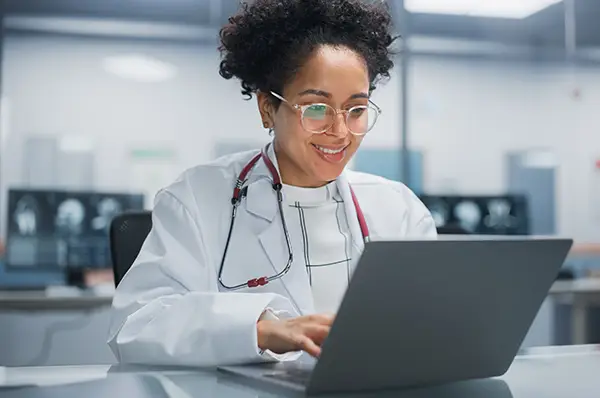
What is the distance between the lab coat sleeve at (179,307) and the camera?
3.36 ft

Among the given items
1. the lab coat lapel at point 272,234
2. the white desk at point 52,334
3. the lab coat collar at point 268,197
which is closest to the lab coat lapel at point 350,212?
the lab coat collar at point 268,197

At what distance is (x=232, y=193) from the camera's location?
141cm

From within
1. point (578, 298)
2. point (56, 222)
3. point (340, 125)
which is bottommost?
point (578, 298)

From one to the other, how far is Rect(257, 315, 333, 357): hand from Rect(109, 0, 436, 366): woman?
117 mm

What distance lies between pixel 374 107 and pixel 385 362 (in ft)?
2.18

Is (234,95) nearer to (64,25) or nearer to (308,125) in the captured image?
(64,25)

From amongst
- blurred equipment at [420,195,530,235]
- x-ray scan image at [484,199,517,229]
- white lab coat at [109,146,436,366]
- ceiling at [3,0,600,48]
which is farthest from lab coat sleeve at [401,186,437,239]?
ceiling at [3,0,600,48]

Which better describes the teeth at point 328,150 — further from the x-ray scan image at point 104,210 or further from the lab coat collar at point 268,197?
the x-ray scan image at point 104,210

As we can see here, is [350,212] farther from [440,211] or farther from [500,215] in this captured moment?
[500,215]

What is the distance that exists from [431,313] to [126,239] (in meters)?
0.89

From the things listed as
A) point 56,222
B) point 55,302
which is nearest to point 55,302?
point 55,302

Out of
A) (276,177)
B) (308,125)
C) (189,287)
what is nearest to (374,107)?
(308,125)

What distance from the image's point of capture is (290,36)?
54.8 inches

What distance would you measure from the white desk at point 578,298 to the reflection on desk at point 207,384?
7.99 feet
